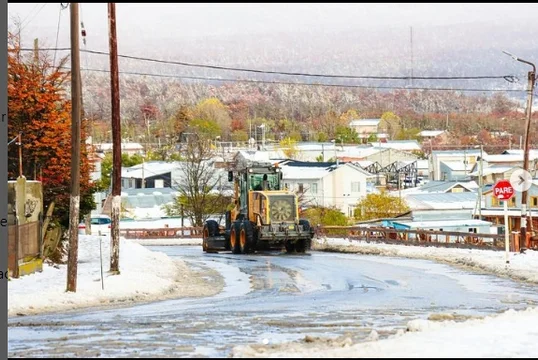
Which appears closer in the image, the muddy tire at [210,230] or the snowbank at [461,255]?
the snowbank at [461,255]

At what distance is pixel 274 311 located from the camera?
23.0m

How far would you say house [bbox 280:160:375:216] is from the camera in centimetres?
10177

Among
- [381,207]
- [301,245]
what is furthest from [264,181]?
[381,207]

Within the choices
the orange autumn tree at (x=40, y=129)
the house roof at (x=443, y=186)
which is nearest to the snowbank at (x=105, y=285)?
the orange autumn tree at (x=40, y=129)

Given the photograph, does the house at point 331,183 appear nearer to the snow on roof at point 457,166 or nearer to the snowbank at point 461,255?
the snow on roof at point 457,166

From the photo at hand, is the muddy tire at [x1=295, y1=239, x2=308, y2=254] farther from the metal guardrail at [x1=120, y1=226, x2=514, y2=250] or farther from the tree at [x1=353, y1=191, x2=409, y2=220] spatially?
the tree at [x1=353, y1=191, x2=409, y2=220]

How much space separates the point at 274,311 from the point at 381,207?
6856cm

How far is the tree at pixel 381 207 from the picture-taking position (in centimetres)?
9012

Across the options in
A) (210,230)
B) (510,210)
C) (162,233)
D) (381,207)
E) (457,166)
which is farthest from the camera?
(457,166)

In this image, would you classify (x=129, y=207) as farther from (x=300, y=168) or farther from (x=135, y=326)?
(x=135, y=326)

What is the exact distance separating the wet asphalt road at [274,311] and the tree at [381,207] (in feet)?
167

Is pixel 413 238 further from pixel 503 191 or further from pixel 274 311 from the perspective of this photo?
pixel 274 311

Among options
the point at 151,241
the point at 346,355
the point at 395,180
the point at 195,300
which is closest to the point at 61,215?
the point at 195,300

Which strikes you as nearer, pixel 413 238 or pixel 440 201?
pixel 413 238
